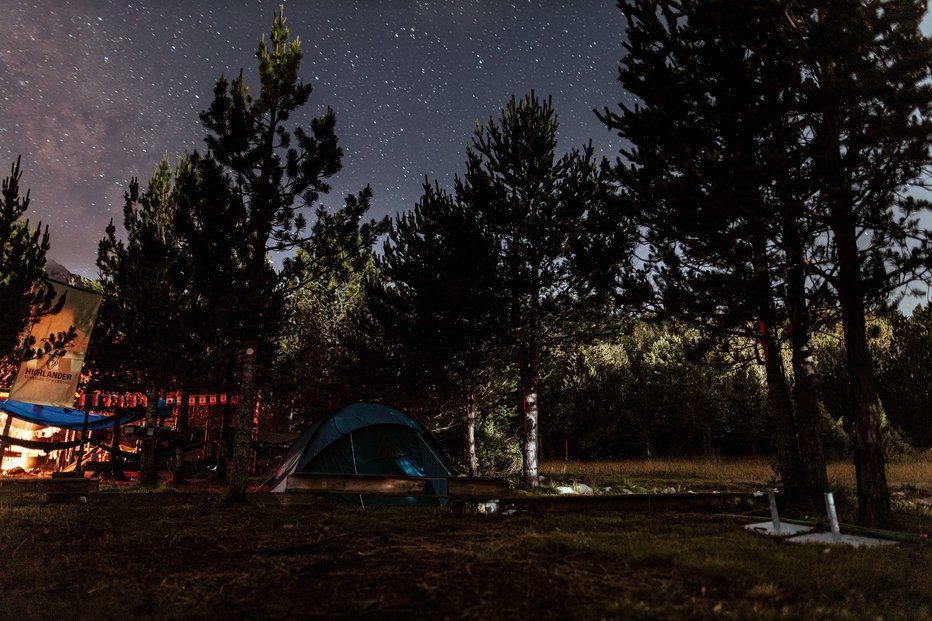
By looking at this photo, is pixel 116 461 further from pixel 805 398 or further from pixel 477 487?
pixel 805 398

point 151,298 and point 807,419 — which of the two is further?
point 151,298

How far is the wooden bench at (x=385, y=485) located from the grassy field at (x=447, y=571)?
4.96 feet

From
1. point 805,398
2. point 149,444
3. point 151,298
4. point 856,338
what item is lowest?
point 149,444

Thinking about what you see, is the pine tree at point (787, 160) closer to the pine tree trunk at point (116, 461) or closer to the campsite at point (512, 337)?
the campsite at point (512, 337)

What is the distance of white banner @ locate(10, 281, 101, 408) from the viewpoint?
37.9 feet

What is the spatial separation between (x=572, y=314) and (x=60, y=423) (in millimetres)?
20265

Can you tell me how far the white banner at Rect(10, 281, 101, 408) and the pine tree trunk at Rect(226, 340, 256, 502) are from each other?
145 inches

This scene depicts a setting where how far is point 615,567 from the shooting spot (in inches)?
195

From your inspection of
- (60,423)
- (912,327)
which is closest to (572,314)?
(60,423)

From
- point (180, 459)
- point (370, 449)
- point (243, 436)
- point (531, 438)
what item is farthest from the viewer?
point (180, 459)

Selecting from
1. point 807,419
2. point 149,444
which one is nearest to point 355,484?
point 807,419

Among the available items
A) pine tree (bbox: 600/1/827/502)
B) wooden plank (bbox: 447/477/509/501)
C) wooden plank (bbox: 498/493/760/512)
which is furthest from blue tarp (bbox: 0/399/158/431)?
pine tree (bbox: 600/1/827/502)

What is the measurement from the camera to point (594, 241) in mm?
15062

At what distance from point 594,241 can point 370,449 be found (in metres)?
8.21
